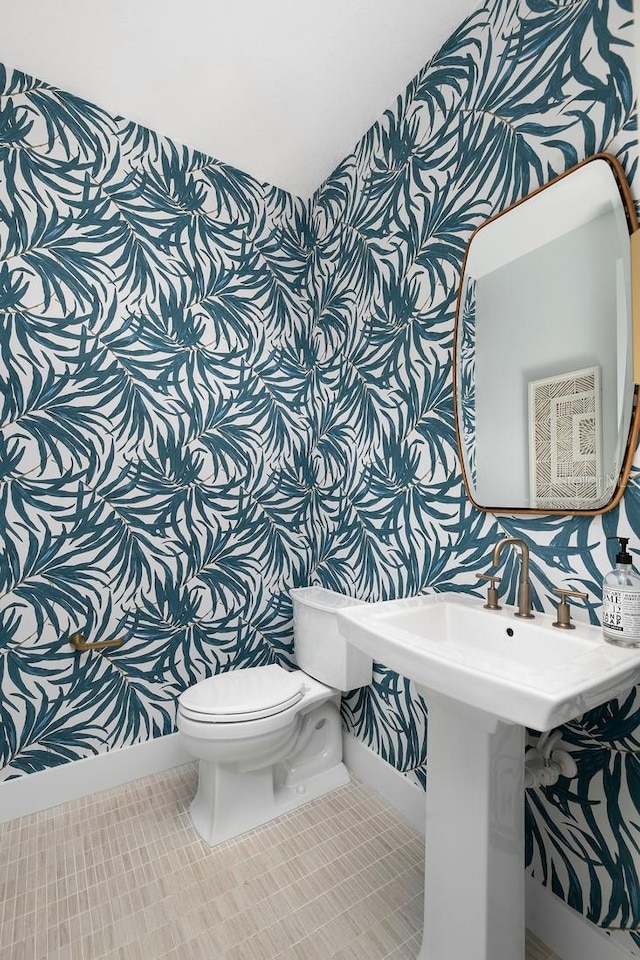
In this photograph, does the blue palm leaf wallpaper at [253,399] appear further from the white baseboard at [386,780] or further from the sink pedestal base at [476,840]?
the sink pedestal base at [476,840]

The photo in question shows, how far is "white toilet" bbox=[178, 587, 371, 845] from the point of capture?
1.51 meters

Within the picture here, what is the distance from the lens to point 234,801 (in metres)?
1.60

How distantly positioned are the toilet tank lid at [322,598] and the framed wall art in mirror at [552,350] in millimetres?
765

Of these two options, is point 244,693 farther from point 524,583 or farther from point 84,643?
point 524,583

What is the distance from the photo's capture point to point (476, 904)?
100 cm

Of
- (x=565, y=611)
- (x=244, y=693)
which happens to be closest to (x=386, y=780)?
(x=244, y=693)

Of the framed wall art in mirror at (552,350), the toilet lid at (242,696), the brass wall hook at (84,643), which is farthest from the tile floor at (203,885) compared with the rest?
the framed wall art in mirror at (552,350)

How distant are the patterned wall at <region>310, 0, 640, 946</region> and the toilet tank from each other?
92 millimetres

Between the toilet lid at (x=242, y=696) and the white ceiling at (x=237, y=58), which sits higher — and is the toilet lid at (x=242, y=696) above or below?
below

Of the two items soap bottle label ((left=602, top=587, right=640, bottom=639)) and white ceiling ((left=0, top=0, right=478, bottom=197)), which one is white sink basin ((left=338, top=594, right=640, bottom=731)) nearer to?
soap bottle label ((left=602, top=587, right=640, bottom=639))

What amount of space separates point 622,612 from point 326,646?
44.3 inches

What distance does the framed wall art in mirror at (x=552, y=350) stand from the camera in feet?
3.56

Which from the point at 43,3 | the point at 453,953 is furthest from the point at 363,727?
the point at 43,3

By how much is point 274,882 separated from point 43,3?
2.77 m
